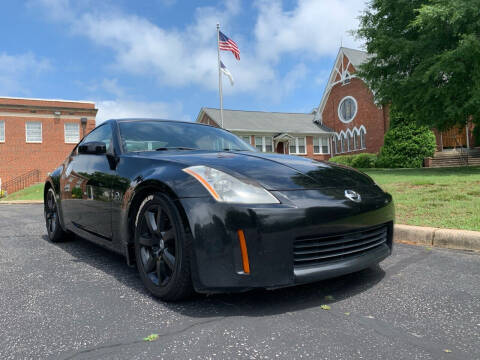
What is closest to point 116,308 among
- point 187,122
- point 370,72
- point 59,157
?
point 187,122

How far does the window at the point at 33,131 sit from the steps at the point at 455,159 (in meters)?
24.7

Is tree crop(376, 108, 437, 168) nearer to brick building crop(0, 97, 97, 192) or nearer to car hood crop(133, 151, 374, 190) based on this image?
brick building crop(0, 97, 97, 192)

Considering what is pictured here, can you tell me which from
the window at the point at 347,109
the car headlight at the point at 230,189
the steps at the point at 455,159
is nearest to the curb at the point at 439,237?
the car headlight at the point at 230,189

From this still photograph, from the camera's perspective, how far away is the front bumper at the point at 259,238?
214 centimetres

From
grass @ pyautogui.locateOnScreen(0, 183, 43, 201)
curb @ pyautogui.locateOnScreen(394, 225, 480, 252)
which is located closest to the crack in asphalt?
curb @ pyautogui.locateOnScreen(394, 225, 480, 252)

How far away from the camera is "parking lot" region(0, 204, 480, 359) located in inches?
71.9

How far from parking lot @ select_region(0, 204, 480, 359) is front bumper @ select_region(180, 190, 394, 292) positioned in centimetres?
24

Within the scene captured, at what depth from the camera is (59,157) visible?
25312 mm

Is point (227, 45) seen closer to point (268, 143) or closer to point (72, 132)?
point (268, 143)

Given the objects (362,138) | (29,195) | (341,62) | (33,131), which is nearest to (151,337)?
(29,195)

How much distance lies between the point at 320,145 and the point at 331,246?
1268 inches

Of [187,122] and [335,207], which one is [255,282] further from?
[187,122]

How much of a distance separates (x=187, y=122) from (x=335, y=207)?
2.22 meters

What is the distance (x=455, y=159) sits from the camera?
2125cm
